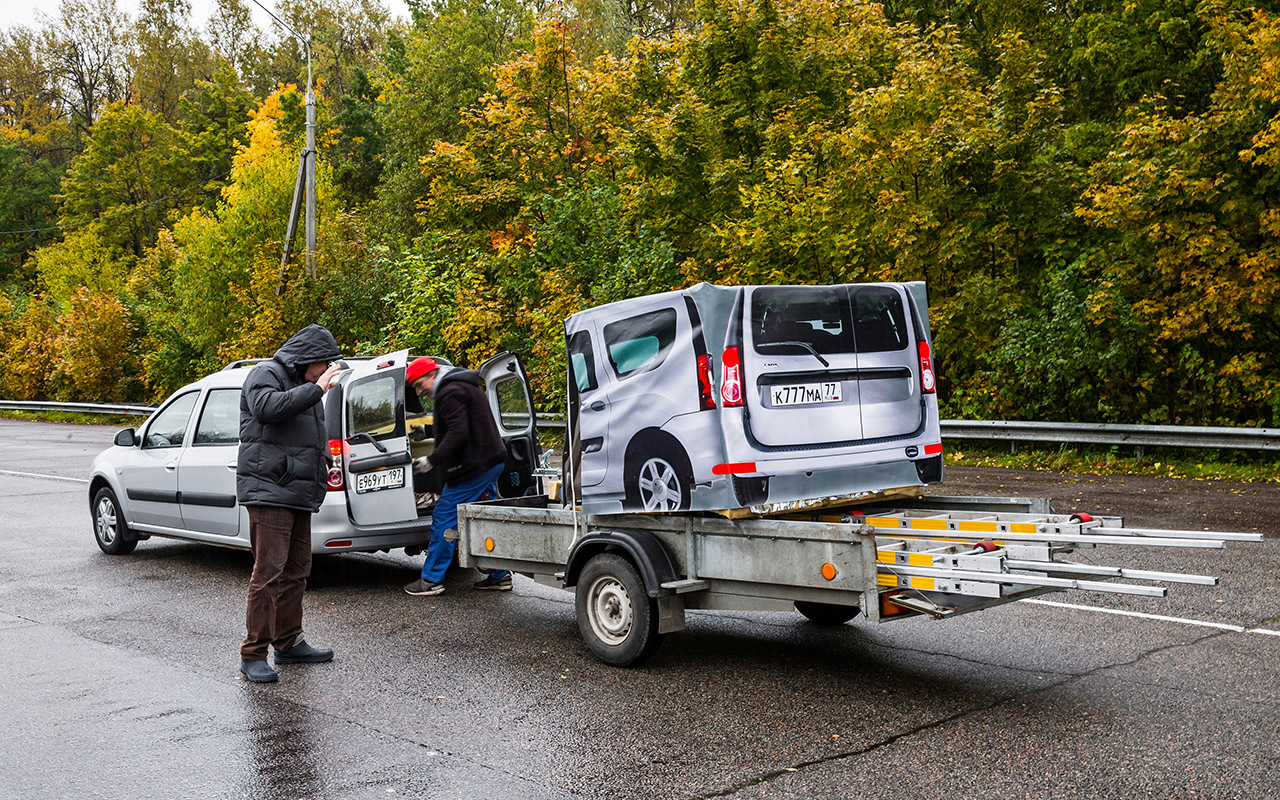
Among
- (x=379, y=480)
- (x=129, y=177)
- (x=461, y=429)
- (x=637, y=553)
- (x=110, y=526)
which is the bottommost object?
(x=110, y=526)

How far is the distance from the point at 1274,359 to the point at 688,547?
13.2m

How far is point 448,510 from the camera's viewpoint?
8.35 metres

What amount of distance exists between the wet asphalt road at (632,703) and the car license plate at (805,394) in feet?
4.95

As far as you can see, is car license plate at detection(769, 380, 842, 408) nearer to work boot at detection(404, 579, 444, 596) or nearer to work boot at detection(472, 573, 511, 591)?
work boot at detection(472, 573, 511, 591)

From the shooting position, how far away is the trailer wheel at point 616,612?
6.26m

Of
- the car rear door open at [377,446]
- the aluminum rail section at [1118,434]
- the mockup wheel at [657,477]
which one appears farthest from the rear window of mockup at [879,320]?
the aluminum rail section at [1118,434]

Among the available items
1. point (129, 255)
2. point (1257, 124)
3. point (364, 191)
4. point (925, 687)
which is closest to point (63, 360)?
point (364, 191)

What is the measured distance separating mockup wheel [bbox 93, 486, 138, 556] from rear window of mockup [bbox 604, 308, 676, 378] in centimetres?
638

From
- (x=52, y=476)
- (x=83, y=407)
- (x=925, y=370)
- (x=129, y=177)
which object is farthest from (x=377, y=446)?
(x=129, y=177)

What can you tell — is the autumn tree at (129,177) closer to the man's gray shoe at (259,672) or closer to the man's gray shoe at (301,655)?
the man's gray shoe at (301,655)

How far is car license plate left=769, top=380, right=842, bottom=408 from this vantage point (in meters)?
6.19

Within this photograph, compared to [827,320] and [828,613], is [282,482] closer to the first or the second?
[827,320]

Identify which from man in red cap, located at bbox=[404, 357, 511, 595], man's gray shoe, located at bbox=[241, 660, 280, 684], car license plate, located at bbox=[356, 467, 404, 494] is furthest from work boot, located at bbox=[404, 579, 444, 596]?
man's gray shoe, located at bbox=[241, 660, 280, 684]

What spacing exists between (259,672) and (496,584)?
8.80 feet
